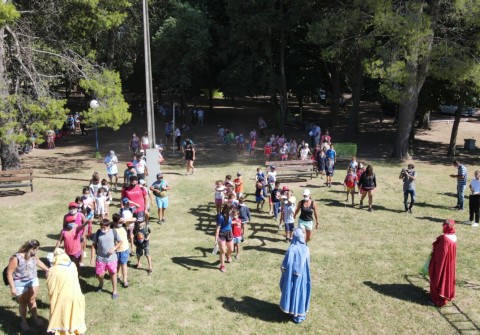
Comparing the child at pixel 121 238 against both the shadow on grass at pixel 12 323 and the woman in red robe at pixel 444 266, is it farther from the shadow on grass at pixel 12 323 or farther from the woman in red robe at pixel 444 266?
the woman in red robe at pixel 444 266

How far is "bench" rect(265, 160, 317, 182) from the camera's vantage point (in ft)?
62.5

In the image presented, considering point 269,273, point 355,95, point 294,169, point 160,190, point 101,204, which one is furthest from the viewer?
point 355,95

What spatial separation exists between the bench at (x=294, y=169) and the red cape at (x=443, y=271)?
396 inches

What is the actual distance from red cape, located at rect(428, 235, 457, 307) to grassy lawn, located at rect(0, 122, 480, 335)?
0.98ft

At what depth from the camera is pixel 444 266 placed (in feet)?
30.2

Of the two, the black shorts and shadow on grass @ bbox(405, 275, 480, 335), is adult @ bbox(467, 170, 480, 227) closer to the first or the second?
shadow on grass @ bbox(405, 275, 480, 335)

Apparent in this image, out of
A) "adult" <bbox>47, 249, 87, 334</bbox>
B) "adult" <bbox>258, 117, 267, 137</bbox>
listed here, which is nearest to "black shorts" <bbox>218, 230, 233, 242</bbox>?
"adult" <bbox>47, 249, 87, 334</bbox>

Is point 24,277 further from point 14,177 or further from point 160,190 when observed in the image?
point 14,177

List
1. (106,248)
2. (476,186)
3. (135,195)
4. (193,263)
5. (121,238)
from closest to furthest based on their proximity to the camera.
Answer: (106,248), (121,238), (193,263), (135,195), (476,186)

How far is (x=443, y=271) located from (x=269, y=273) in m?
3.83

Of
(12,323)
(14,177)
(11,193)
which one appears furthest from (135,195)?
(11,193)

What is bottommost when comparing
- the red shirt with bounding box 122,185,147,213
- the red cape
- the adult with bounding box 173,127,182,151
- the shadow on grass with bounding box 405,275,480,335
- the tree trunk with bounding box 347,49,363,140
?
the shadow on grass with bounding box 405,275,480,335

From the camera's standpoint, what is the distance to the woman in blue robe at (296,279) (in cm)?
829

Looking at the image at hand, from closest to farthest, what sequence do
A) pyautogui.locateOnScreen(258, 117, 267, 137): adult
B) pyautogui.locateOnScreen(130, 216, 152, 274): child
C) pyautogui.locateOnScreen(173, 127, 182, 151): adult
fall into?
1. pyautogui.locateOnScreen(130, 216, 152, 274): child
2. pyautogui.locateOnScreen(173, 127, 182, 151): adult
3. pyautogui.locateOnScreen(258, 117, 267, 137): adult
